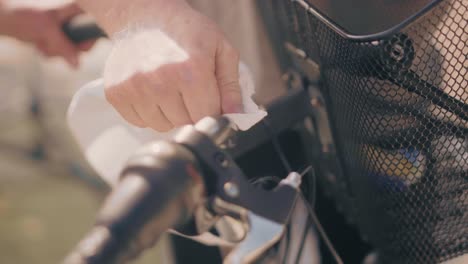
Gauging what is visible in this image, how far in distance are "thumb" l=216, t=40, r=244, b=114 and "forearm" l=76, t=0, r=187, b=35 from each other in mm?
74

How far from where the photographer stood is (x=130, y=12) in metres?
0.68

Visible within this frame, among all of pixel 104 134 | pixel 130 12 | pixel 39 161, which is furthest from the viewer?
pixel 39 161

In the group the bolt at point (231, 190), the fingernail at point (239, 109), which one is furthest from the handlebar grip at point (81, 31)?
the bolt at point (231, 190)

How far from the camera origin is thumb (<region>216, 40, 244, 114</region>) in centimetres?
61

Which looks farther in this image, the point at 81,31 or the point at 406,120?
the point at 81,31

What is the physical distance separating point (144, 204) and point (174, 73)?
168 millimetres

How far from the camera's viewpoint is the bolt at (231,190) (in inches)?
20.2

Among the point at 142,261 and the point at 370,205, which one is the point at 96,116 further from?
the point at 142,261

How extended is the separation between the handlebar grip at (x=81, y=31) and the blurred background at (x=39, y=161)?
123cm

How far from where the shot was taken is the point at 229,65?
61cm

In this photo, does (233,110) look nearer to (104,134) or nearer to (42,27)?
(104,134)

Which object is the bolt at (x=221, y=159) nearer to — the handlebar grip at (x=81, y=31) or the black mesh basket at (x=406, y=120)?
the black mesh basket at (x=406, y=120)

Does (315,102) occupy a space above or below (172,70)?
below

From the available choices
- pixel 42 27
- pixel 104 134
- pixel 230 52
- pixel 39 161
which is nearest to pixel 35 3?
pixel 42 27
